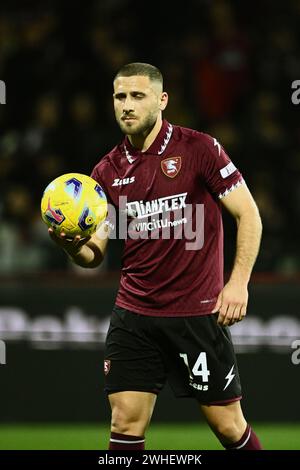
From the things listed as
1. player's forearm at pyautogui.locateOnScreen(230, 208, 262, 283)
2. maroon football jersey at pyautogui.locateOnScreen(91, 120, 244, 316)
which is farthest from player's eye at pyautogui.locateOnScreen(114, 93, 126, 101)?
player's forearm at pyautogui.locateOnScreen(230, 208, 262, 283)

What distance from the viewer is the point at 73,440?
7.45m

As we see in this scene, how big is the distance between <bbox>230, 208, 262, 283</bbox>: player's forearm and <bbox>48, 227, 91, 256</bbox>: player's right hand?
2.48ft

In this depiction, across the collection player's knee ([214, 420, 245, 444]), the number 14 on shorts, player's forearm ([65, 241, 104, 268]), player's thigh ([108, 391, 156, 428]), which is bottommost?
player's knee ([214, 420, 245, 444])

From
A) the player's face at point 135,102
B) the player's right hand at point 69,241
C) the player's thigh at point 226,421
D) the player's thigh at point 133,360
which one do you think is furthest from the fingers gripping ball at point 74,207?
the player's thigh at point 226,421

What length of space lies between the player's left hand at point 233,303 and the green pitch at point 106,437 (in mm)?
2553

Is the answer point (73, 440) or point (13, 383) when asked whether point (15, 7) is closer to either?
point (13, 383)

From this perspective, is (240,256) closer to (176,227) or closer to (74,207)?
(176,227)

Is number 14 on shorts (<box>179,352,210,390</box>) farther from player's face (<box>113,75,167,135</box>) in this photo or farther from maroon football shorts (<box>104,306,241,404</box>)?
player's face (<box>113,75,167,135</box>)

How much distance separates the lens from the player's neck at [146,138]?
5.13 m

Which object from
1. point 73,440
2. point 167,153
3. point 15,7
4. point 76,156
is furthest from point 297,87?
point 167,153

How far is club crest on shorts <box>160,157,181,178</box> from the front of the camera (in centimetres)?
505

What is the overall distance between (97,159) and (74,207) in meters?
4.41

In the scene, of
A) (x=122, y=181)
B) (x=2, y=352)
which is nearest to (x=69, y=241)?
(x=122, y=181)

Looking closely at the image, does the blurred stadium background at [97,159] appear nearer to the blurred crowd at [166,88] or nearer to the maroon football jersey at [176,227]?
the blurred crowd at [166,88]
